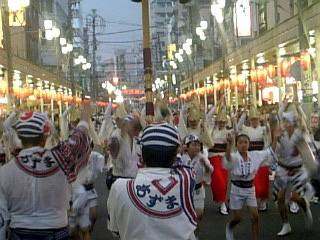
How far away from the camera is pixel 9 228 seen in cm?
361

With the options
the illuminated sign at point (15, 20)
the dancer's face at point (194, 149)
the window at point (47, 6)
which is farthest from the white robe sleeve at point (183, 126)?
the window at point (47, 6)

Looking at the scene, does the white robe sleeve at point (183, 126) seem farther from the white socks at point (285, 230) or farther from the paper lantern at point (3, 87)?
the paper lantern at point (3, 87)

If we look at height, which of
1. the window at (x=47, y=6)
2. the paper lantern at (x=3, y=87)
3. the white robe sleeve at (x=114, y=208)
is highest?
the window at (x=47, y=6)

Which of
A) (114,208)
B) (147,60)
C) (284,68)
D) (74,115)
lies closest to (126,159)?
(74,115)

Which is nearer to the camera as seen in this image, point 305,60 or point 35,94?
point 305,60

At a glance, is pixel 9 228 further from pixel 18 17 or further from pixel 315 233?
pixel 18 17

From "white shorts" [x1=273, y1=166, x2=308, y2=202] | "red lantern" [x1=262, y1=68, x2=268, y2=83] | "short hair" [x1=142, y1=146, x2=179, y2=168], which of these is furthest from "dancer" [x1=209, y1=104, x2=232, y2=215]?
"red lantern" [x1=262, y1=68, x2=268, y2=83]

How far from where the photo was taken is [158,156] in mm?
2912

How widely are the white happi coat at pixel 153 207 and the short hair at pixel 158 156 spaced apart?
0.03 metres

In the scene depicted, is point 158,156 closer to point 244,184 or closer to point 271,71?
point 244,184

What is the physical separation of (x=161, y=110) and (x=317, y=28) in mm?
8964

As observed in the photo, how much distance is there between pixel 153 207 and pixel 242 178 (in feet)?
13.6

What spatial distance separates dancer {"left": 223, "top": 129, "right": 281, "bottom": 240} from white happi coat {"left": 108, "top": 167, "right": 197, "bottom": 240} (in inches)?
153

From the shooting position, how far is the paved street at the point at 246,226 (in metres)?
7.88
